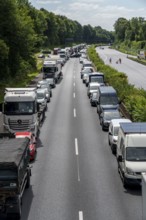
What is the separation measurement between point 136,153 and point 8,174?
7042 millimetres

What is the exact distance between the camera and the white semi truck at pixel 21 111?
30766mm

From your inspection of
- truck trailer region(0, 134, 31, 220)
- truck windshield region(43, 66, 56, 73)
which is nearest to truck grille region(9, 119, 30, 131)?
truck trailer region(0, 134, 31, 220)

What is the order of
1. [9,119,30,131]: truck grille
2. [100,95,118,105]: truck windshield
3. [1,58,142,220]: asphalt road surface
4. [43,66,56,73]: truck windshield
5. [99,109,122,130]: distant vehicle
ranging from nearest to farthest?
[1,58,142,220]: asphalt road surface → [9,119,30,131]: truck grille → [99,109,122,130]: distant vehicle → [100,95,118,105]: truck windshield → [43,66,56,73]: truck windshield

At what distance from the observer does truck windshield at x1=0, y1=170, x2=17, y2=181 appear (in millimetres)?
17230

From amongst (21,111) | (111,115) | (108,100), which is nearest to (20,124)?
(21,111)

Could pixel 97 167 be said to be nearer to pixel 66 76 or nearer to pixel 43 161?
pixel 43 161

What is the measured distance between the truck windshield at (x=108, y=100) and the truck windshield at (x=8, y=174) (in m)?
24.9

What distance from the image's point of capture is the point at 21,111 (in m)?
30.8

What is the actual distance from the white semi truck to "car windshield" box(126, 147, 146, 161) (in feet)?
35.6

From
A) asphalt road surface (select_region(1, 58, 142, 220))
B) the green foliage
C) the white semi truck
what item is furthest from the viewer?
the green foliage

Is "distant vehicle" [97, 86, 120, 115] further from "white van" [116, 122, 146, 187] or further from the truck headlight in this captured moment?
the truck headlight

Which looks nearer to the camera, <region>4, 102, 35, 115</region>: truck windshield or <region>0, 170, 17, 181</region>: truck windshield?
<region>0, 170, 17, 181</region>: truck windshield

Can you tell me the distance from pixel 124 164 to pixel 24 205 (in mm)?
5200

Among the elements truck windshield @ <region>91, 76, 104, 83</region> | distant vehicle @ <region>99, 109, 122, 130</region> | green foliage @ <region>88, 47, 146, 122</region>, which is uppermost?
green foliage @ <region>88, 47, 146, 122</region>
